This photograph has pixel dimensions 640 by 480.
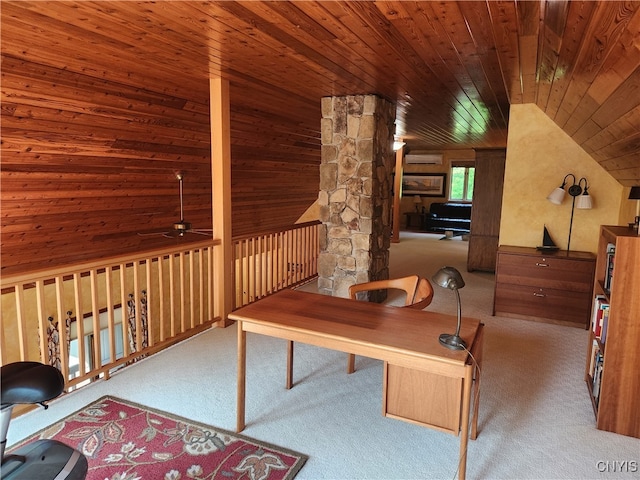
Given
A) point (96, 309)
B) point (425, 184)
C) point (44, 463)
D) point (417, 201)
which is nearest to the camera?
point (44, 463)

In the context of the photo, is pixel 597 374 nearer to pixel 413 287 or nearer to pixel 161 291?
pixel 413 287

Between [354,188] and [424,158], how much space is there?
28.8ft

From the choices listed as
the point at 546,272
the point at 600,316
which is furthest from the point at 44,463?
the point at 546,272

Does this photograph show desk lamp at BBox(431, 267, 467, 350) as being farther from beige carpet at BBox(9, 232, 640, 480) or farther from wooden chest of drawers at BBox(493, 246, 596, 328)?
wooden chest of drawers at BBox(493, 246, 596, 328)

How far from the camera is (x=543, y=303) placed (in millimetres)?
4406

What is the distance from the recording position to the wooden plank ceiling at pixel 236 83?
2.23 m

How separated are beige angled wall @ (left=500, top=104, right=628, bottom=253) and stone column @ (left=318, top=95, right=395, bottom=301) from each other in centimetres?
140

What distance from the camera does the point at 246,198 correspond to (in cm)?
663

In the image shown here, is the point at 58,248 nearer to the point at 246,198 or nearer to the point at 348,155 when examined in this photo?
the point at 246,198

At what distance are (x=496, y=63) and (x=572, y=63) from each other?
84cm

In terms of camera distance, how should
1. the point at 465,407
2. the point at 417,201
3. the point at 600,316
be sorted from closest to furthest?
1. the point at 465,407
2. the point at 600,316
3. the point at 417,201

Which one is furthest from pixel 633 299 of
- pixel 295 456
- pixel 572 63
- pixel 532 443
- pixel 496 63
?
pixel 295 456

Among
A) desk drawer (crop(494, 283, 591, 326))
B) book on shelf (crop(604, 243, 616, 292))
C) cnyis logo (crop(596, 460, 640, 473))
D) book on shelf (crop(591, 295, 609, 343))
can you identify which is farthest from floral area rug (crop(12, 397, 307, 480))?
desk drawer (crop(494, 283, 591, 326))

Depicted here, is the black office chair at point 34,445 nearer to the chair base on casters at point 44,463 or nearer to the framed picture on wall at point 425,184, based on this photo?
the chair base on casters at point 44,463
